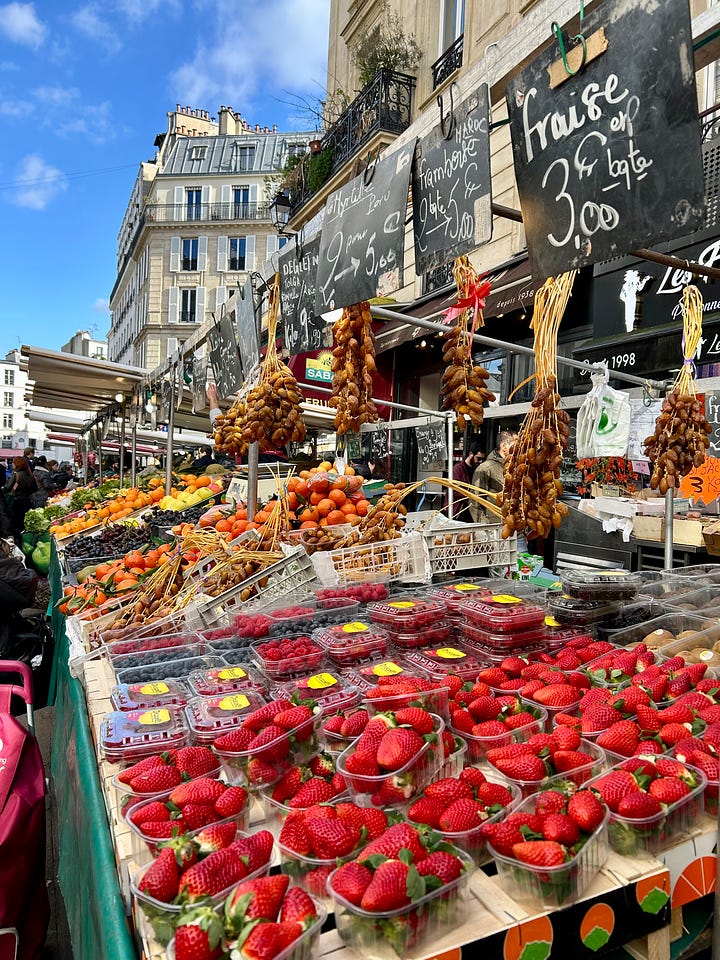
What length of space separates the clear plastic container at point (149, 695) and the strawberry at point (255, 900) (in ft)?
3.17

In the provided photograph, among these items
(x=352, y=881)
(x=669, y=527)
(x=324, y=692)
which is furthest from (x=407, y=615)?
(x=669, y=527)

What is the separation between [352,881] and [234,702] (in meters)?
0.88

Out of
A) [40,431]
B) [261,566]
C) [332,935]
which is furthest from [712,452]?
[40,431]

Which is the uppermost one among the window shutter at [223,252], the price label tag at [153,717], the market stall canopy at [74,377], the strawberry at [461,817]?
the window shutter at [223,252]

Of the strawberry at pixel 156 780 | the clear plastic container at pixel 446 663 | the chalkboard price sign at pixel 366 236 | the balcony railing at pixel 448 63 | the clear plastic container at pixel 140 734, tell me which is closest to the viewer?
the strawberry at pixel 156 780

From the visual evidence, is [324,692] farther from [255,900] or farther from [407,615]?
[255,900]

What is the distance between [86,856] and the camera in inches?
70.9

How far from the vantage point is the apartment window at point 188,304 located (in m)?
43.7

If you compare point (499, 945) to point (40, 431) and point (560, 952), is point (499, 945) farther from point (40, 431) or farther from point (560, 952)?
point (40, 431)

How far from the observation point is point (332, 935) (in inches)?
47.7

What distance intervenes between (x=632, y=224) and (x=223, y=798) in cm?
167

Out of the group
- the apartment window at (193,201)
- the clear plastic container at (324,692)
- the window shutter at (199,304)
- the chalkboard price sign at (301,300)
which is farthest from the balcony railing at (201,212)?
the clear plastic container at (324,692)

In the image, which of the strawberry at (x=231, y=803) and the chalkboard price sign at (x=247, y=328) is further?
the chalkboard price sign at (x=247, y=328)

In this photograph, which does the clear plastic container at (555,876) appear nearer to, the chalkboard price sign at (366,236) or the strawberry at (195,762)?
the strawberry at (195,762)
